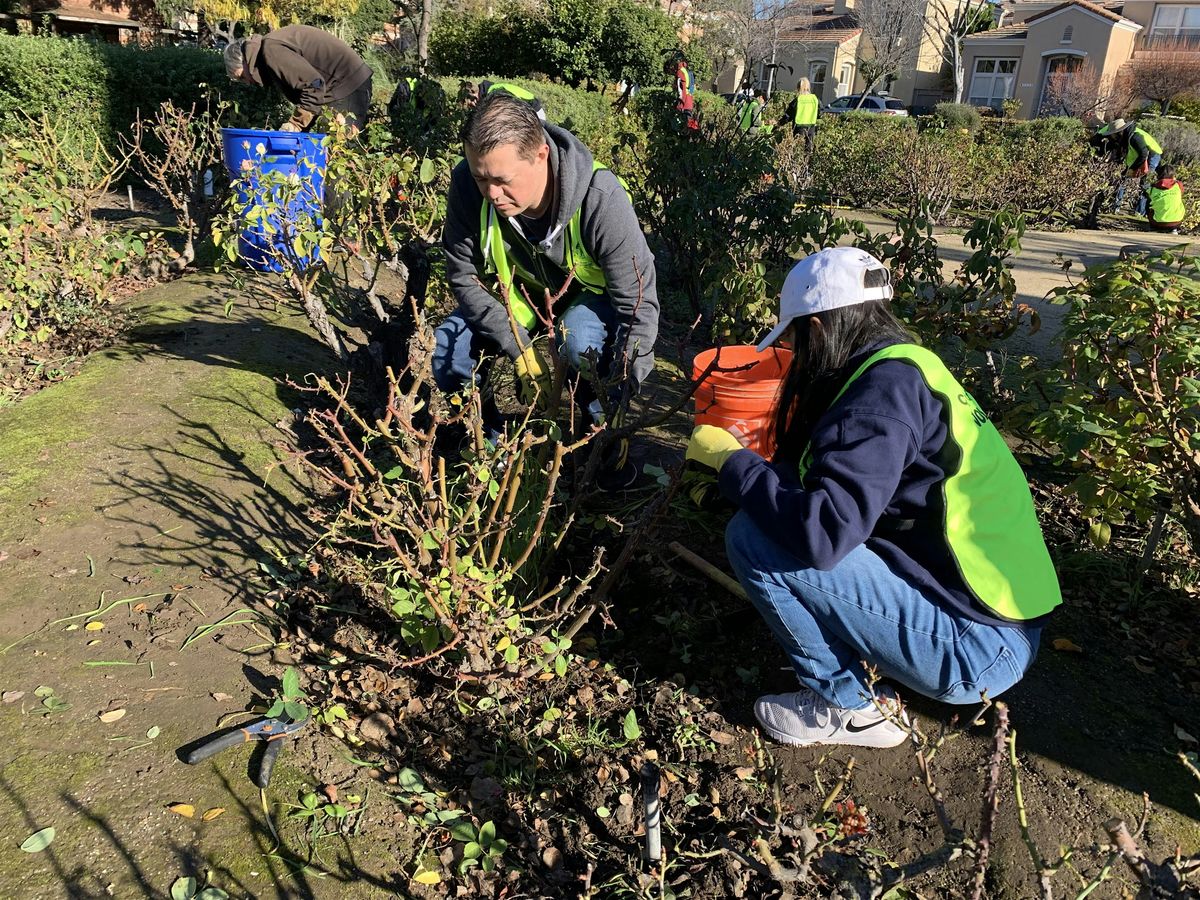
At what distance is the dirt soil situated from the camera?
1771 millimetres

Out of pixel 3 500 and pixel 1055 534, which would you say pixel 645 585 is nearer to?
pixel 1055 534

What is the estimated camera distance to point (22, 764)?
1.86 metres

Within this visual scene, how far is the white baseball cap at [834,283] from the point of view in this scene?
1.82m

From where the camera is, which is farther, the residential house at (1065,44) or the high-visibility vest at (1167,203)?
the residential house at (1065,44)

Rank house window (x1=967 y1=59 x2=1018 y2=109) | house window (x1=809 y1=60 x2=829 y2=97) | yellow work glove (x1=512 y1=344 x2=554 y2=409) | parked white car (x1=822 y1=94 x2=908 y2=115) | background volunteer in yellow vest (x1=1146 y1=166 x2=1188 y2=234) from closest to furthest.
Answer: yellow work glove (x1=512 y1=344 x2=554 y2=409) < background volunteer in yellow vest (x1=1146 y1=166 x2=1188 y2=234) < parked white car (x1=822 y1=94 x2=908 y2=115) < house window (x1=967 y1=59 x2=1018 y2=109) < house window (x1=809 y1=60 x2=829 y2=97)

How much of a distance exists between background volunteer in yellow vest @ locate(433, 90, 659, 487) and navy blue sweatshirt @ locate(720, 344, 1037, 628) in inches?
28.4

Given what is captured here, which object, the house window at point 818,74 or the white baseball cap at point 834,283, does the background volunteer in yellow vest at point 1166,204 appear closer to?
the white baseball cap at point 834,283

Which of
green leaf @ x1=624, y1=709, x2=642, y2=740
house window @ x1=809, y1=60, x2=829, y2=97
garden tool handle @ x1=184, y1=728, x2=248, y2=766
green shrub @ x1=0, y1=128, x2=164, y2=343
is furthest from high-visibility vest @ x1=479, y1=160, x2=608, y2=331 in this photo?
house window @ x1=809, y1=60, x2=829, y2=97

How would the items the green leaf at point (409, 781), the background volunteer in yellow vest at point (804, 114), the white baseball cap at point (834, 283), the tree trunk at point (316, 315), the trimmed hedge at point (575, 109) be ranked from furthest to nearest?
the background volunteer in yellow vest at point (804, 114) → the trimmed hedge at point (575, 109) → the tree trunk at point (316, 315) → the green leaf at point (409, 781) → the white baseball cap at point (834, 283)

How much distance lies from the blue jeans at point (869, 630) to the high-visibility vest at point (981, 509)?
93 millimetres

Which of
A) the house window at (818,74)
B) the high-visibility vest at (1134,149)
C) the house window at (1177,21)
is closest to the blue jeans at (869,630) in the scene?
the high-visibility vest at (1134,149)

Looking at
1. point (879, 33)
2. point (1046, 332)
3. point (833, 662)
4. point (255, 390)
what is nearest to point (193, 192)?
point (255, 390)

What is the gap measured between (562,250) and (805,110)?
9669 millimetres

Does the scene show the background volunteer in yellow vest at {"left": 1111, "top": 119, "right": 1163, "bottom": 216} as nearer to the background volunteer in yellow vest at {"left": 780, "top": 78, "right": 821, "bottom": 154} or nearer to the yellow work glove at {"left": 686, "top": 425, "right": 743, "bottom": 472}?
the background volunteer in yellow vest at {"left": 780, "top": 78, "right": 821, "bottom": 154}
